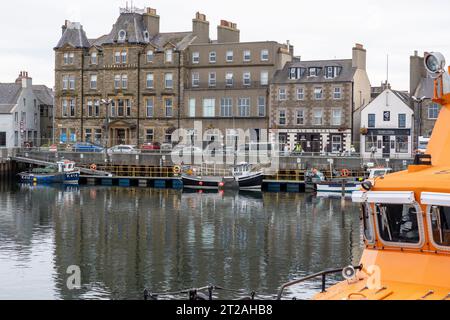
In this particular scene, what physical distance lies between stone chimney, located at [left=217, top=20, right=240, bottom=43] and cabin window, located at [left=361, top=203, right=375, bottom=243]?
99.0 m

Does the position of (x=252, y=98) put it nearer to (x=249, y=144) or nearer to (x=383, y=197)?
(x=249, y=144)

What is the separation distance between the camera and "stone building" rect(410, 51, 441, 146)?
98250mm

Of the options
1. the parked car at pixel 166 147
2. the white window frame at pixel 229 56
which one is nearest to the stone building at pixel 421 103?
the white window frame at pixel 229 56

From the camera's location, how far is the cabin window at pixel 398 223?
46.1 feet

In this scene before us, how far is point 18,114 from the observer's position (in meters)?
119

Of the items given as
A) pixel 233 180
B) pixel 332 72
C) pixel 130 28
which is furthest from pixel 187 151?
pixel 130 28

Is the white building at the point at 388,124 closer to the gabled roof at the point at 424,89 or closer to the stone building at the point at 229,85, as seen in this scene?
the gabled roof at the point at 424,89

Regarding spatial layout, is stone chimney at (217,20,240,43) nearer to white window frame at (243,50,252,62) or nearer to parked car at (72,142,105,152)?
white window frame at (243,50,252,62)

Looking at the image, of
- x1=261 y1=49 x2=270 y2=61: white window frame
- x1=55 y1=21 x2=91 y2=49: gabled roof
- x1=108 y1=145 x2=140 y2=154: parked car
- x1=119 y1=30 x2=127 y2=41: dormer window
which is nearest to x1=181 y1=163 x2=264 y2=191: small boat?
x1=108 y1=145 x2=140 y2=154: parked car

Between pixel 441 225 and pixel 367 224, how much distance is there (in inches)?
60.3

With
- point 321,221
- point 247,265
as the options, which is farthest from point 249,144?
point 247,265

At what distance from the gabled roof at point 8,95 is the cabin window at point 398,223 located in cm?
10858

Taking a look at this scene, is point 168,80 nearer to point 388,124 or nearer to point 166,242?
point 388,124

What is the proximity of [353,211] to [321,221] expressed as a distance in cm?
870
